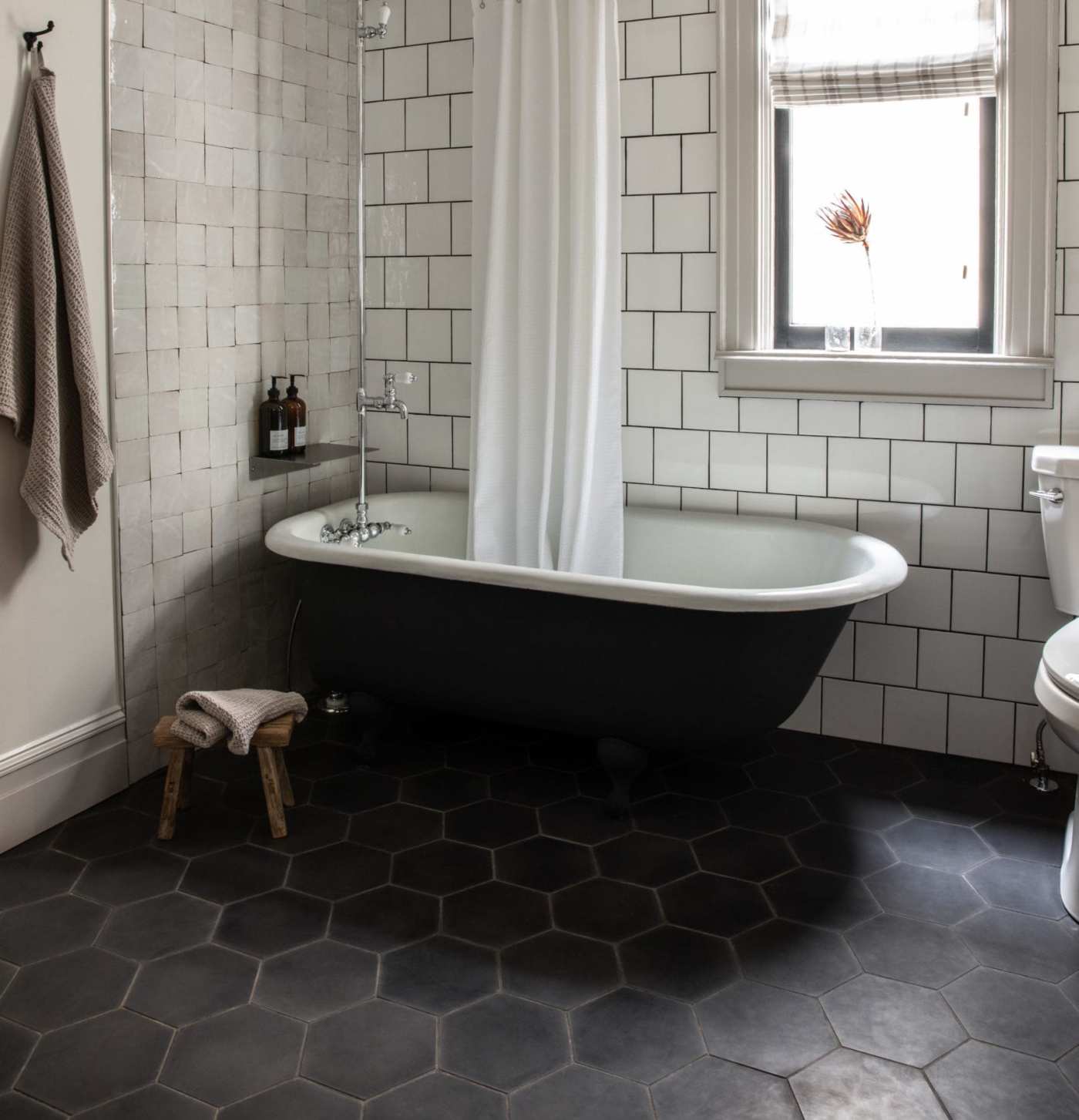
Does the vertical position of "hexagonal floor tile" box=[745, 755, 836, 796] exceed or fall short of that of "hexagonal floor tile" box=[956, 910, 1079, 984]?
it exceeds it

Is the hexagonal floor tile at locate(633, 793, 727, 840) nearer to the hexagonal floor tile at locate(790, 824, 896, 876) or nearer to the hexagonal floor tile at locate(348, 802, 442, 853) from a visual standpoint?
the hexagonal floor tile at locate(790, 824, 896, 876)

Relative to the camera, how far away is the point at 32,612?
9.11 ft

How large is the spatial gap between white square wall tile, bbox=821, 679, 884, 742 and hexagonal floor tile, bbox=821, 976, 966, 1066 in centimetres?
122

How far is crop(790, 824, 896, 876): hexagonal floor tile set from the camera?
267cm

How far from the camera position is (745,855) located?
8.94 feet

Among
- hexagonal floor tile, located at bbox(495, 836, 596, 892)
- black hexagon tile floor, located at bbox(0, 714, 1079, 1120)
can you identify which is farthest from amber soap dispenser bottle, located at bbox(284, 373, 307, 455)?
hexagonal floor tile, located at bbox(495, 836, 596, 892)

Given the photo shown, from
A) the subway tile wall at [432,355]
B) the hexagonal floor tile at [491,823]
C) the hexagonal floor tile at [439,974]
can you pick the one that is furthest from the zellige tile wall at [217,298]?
the hexagonal floor tile at [439,974]

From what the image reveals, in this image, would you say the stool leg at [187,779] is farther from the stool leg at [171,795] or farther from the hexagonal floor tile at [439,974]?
the hexagonal floor tile at [439,974]

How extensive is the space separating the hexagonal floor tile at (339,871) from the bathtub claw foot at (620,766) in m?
0.57

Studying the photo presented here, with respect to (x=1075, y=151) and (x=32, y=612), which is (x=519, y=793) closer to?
(x=32, y=612)

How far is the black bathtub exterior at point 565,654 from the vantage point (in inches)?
107

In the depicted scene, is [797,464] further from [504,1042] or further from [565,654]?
[504,1042]

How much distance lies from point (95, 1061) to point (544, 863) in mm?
1036

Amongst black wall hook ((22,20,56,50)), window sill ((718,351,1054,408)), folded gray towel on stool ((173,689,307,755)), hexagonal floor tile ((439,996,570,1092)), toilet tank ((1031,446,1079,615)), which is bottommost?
hexagonal floor tile ((439,996,570,1092))
